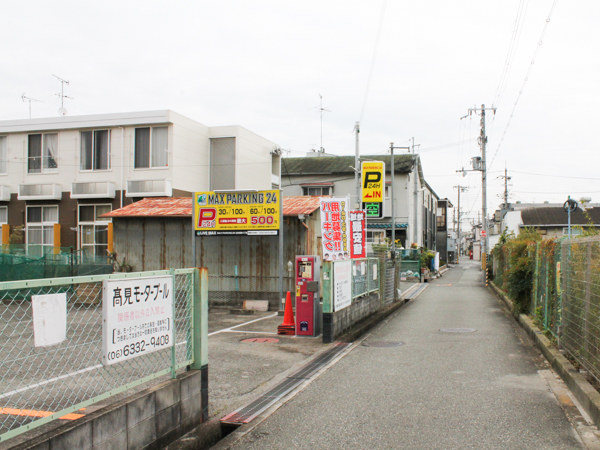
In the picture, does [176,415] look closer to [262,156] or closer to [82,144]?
[82,144]

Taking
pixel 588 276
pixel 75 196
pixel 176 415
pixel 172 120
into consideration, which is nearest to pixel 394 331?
pixel 588 276

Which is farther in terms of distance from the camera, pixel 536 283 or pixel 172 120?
pixel 172 120

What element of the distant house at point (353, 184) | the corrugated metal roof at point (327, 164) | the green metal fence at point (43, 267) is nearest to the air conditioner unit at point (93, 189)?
the green metal fence at point (43, 267)

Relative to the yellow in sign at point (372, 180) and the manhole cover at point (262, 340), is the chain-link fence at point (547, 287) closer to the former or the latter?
the manhole cover at point (262, 340)

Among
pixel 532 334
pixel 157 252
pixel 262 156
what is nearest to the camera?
pixel 532 334

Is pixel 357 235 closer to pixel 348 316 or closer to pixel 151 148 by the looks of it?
pixel 348 316

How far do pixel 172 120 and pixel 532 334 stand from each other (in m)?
17.8

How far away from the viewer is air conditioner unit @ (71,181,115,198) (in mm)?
23359

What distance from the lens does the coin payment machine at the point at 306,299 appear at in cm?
1064

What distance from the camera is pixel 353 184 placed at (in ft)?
121

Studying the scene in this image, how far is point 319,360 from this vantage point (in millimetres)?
8602

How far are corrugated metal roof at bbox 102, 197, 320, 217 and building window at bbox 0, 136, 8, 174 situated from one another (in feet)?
35.0

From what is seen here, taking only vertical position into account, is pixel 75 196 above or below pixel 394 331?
above

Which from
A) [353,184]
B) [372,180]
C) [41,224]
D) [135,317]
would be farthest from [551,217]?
[135,317]
